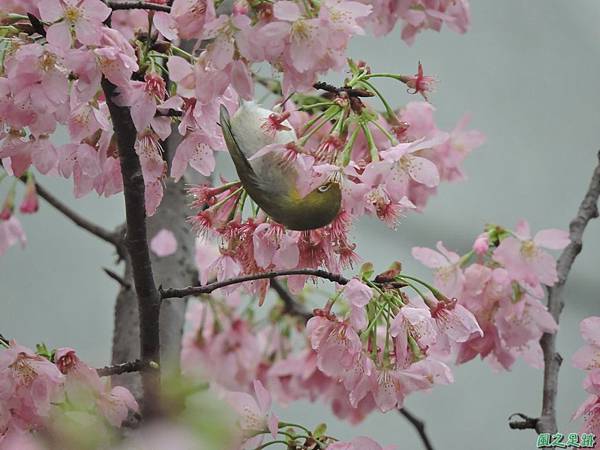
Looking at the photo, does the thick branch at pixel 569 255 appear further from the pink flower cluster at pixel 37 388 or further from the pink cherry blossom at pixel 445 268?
the pink flower cluster at pixel 37 388

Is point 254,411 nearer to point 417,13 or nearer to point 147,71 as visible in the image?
point 147,71

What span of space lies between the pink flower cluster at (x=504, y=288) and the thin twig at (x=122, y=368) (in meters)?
0.32

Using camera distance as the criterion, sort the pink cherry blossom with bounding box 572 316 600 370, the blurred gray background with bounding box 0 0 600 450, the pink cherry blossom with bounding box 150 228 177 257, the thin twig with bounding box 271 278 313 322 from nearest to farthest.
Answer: the pink cherry blossom with bounding box 572 316 600 370
the pink cherry blossom with bounding box 150 228 177 257
the thin twig with bounding box 271 278 313 322
the blurred gray background with bounding box 0 0 600 450

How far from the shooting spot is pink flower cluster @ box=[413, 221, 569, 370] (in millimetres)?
863

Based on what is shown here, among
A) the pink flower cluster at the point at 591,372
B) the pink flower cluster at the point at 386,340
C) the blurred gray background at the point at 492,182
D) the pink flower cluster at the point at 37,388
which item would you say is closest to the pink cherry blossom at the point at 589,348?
the pink flower cluster at the point at 591,372

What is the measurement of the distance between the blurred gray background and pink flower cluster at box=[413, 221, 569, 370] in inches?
39.1

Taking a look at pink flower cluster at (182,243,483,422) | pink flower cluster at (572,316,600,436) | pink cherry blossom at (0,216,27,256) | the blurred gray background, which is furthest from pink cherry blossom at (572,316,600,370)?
the blurred gray background

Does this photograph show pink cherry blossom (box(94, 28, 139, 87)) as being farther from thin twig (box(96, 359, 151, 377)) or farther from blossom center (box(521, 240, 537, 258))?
blossom center (box(521, 240, 537, 258))

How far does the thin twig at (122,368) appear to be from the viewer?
24.0 inches

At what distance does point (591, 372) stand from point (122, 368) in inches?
12.8

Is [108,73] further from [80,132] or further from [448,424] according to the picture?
[448,424]

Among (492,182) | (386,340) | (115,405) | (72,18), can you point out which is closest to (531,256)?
(386,340)

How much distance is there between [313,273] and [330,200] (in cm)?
5

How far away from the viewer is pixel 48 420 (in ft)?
2.11
